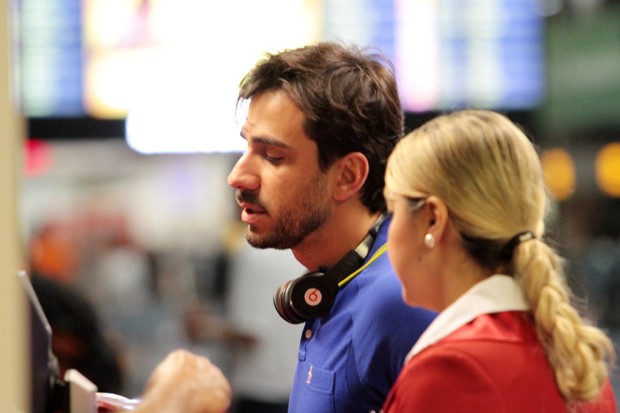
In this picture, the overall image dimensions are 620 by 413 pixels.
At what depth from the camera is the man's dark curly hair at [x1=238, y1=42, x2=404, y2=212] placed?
209cm

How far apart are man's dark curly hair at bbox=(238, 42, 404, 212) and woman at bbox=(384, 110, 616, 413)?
19.5 inches

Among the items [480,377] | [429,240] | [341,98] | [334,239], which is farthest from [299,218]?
[480,377]

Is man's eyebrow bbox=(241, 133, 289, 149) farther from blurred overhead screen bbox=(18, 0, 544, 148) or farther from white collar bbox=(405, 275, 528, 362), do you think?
blurred overhead screen bbox=(18, 0, 544, 148)

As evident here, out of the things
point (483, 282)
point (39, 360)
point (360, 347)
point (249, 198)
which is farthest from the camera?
point (249, 198)

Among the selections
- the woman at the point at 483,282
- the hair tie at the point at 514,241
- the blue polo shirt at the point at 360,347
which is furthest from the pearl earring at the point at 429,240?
the blue polo shirt at the point at 360,347

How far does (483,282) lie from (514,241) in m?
0.08

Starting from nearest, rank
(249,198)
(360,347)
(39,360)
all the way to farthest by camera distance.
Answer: (39,360) → (360,347) → (249,198)

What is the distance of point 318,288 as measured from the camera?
1992mm

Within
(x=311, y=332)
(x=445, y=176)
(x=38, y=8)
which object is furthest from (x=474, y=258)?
(x=38, y=8)

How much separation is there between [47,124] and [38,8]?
745 mm

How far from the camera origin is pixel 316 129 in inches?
81.7

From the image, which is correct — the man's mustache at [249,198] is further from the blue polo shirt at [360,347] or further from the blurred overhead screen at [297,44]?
the blurred overhead screen at [297,44]

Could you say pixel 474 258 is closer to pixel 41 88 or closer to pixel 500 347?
pixel 500 347

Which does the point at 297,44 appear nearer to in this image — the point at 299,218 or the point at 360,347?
the point at 299,218
